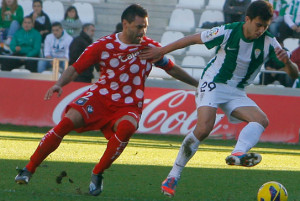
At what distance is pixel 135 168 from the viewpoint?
9359 millimetres

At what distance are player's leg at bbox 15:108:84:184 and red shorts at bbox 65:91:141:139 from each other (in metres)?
0.07

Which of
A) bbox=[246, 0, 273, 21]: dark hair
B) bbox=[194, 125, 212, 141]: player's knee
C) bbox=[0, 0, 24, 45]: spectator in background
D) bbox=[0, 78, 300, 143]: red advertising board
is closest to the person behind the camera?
bbox=[246, 0, 273, 21]: dark hair

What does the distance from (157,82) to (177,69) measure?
7798mm

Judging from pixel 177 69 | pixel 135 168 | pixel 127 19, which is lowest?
pixel 135 168

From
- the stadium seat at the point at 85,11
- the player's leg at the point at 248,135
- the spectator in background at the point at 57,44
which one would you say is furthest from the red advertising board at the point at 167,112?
the player's leg at the point at 248,135

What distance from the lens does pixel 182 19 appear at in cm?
1997

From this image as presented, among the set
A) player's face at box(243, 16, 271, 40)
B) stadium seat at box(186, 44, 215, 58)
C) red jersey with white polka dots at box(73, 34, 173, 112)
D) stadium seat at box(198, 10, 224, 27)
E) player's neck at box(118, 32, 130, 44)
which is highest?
player's face at box(243, 16, 271, 40)

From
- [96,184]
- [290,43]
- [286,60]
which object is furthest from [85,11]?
[96,184]

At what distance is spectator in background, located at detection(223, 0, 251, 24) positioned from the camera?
688 inches

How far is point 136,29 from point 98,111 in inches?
33.1

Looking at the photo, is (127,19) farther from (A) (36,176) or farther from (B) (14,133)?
(B) (14,133)

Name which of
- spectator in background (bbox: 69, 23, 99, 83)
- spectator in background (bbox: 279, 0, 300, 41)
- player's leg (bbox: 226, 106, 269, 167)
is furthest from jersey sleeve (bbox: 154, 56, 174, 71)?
spectator in background (bbox: 279, 0, 300, 41)

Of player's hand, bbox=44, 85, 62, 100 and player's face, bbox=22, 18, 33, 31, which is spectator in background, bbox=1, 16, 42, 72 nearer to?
player's face, bbox=22, 18, 33, 31

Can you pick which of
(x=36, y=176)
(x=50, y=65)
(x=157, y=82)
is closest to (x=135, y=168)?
(x=36, y=176)
